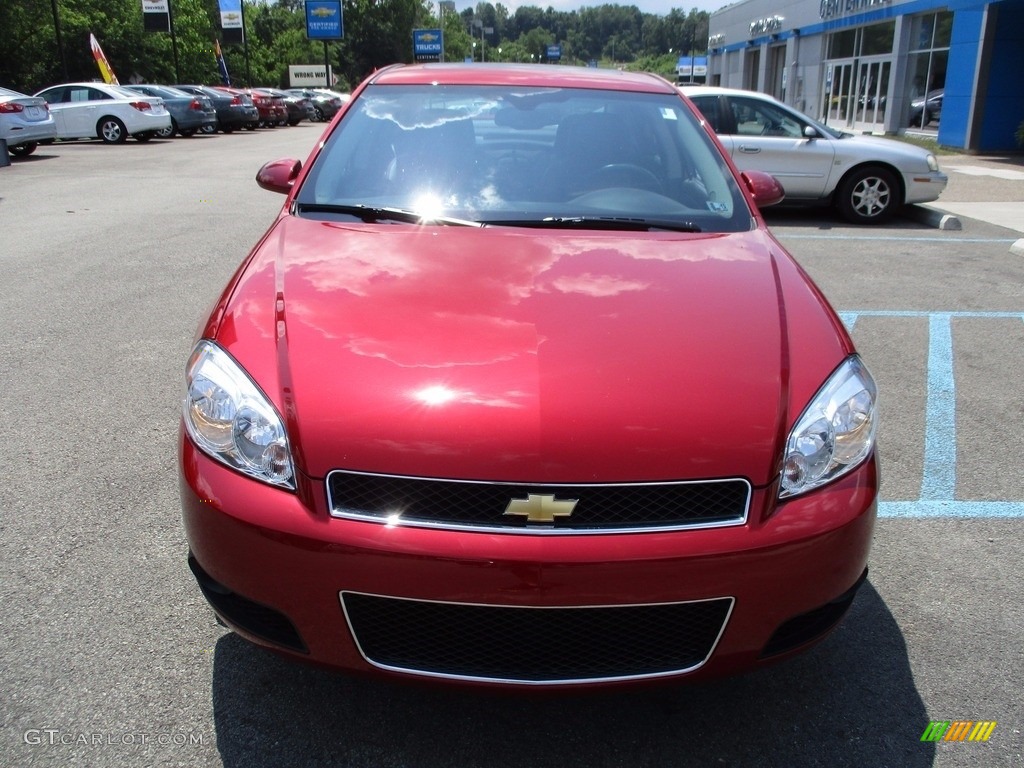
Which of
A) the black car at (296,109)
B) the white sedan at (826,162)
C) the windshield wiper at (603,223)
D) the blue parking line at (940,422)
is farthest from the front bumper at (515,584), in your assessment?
the black car at (296,109)

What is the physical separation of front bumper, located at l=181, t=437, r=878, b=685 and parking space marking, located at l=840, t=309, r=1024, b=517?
1.69 meters

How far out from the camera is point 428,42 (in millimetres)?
80500

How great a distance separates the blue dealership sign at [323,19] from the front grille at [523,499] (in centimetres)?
6495

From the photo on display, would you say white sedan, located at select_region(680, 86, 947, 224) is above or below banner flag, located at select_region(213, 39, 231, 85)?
below

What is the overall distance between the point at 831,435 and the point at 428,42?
84.4 meters

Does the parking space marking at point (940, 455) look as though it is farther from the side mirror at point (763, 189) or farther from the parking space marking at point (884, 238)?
the parking space marking at point (884, 238)

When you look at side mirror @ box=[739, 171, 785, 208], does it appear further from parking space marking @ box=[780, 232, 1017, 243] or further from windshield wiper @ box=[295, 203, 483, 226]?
parking space marking @ box=[780, 232, 1017, 243]

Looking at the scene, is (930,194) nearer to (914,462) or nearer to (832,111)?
(914,462)

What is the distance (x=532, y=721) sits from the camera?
238cm

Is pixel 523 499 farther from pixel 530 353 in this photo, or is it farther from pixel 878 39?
pixel 878 39

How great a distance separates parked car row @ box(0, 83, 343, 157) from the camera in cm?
1827

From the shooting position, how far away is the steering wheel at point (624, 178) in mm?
3371

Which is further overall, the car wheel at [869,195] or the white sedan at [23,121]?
the white sedan at [23,121]

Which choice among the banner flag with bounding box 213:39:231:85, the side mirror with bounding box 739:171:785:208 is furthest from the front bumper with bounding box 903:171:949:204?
the banner flag with bounding box 213:39:231:85
